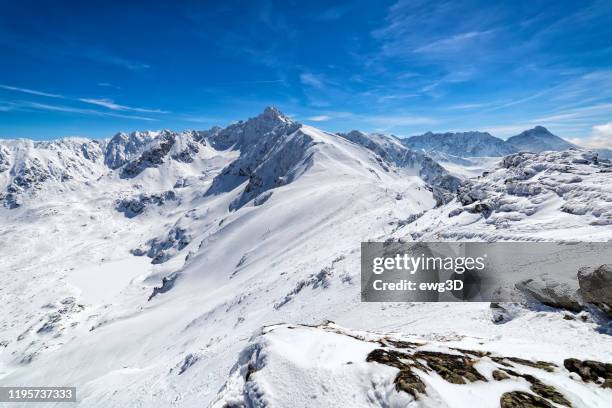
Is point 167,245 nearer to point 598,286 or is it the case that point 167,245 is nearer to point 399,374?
point 399,374

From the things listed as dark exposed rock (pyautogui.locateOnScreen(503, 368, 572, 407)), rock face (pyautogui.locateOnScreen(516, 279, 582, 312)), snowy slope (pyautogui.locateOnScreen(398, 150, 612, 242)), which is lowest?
dark exposed rock (pyautogui.locateOnScreen(503, 368, 572, 407))

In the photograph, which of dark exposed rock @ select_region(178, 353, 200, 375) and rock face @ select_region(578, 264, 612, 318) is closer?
rock face @ select_region(578, 264, 612, 318)

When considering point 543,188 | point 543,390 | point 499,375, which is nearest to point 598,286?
point 543,390

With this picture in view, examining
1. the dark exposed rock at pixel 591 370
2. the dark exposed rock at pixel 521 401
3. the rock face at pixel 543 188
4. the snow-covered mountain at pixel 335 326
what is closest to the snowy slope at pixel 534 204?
the rock face at pixel 543 188

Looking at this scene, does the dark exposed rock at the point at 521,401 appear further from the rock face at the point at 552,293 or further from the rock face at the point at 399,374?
the rock face at the point at 552,293

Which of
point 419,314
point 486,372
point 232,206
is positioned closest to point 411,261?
point 419,314

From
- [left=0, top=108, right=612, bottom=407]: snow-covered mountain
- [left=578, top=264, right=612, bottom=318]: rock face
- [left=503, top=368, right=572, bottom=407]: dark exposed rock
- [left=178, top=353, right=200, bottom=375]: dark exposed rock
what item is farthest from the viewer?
[left=178, top=353, right=200, bottom=375]: dark exposed rock

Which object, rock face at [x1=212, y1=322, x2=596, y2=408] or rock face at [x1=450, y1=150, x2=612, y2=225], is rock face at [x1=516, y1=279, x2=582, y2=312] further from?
rock face at [x1=450, y1=150, x2=612, y2=225]

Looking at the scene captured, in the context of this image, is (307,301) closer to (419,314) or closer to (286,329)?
(419,314)

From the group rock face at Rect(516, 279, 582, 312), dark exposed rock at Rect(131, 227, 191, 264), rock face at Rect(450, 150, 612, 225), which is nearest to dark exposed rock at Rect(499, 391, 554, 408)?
rock face at Rect(516, 279, 582, 312)

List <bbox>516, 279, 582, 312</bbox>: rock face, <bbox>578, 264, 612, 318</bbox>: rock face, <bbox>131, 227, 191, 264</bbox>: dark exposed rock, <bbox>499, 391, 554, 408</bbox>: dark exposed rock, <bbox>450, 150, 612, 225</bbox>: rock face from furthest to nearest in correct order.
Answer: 1. <bbox>131, 227, 191, 264</bbox>: dark exposed rock
2. <bbox>450, 150, 612, 225</bbox>: rock face
3. <bbox>516, 279, 582, 312</bbox>: rock face
4. <bbox>578, 264, 612, 318</bbox>: rock face
5. <bbox>499, 391, 554, 408</bbox>: dark exposed rock
